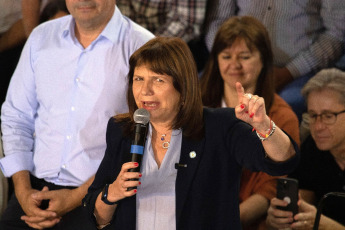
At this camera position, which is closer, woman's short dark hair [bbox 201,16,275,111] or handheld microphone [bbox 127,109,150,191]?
handheld microphone [bbox 127,109,150,191]

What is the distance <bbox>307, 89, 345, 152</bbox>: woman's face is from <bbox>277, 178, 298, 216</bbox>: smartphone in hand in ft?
1.57

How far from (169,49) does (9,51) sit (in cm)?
172

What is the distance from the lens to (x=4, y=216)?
2609 millimetres

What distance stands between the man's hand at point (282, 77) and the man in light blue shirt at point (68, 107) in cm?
106

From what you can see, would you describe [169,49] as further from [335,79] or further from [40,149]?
[335,79]

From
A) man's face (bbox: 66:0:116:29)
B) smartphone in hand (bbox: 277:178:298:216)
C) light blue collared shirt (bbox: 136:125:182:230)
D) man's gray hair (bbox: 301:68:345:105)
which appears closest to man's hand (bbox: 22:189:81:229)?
light blue collared shirt (bbox: 136:125:182:230)

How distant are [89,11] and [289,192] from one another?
1219 millimetres

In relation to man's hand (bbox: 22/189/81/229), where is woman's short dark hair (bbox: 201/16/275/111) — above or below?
above

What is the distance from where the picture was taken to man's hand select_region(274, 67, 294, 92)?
3387mm

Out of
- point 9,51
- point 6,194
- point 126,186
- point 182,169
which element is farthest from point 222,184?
point 9,51

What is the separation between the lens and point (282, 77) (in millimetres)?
3391

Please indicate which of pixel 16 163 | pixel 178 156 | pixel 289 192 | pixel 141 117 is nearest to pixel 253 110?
pixel 141 117

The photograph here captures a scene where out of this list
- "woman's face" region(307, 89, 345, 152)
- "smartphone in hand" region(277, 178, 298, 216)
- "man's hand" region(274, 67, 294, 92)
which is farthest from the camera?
"man's hand" region(274, 67, 294, 92)

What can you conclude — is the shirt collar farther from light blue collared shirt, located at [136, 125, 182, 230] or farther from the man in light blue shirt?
light blue collared shirt, located at [136, 125, 182, 230]
